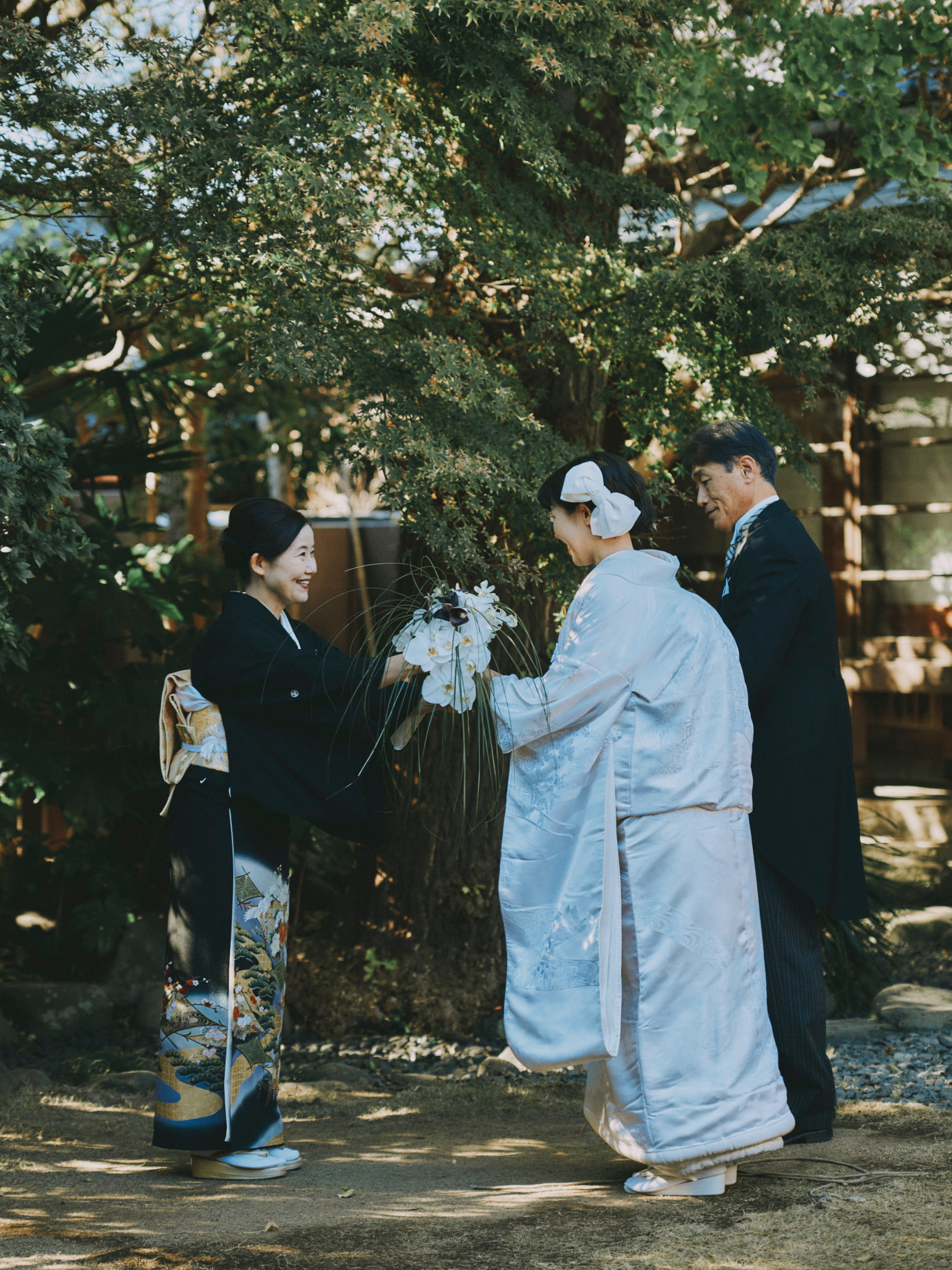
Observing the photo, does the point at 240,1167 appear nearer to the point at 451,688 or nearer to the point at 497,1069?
the point at 451,688

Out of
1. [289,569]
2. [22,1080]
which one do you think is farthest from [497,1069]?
[289,569]

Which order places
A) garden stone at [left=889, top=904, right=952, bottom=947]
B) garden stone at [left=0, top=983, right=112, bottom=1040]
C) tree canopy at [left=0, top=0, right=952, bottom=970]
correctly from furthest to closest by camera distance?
garden stone at [left=889, top=904, right=952, bottom=947] → garden stone at [left=0, top=983, right=112, bottom=1040] → tree canopy at [left=0, top=0, right=952, bottom=970]

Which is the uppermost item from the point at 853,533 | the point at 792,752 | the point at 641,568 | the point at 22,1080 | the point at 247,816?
the point at 853,533

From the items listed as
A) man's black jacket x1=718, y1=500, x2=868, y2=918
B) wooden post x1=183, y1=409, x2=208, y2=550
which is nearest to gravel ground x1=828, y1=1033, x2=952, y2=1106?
man's black jacket x1=718, y1=500, x2=868, y2=918

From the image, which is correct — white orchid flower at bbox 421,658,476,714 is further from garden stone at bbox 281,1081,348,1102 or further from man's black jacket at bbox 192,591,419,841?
garden stone at bbox 281,1081,348,1102

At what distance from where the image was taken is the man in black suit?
122 inches

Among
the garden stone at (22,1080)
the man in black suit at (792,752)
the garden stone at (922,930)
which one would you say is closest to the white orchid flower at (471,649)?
the man in black suit at (792,752)

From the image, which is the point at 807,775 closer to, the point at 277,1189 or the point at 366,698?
the point at 366,698

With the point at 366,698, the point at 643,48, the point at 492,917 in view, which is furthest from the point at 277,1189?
the point at 643,48

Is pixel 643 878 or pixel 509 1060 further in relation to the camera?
pixel 509 1060

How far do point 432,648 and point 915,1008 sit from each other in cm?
292

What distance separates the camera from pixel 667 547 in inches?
261

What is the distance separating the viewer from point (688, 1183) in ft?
9.25

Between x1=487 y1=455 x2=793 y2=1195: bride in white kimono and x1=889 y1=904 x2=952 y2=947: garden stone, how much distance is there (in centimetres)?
381
